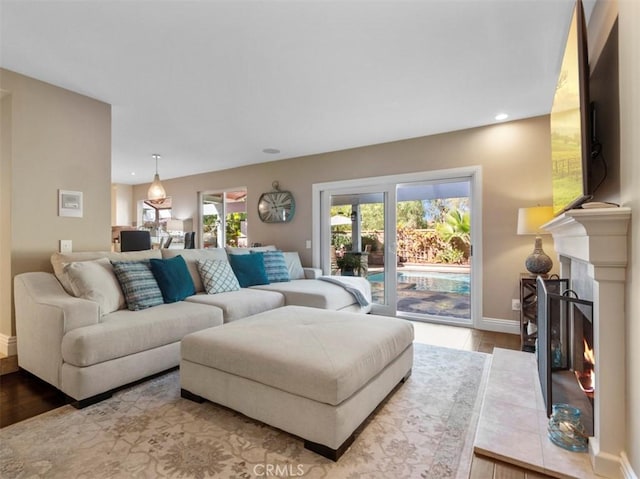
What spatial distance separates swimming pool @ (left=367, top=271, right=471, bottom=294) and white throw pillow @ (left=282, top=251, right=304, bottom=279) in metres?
1.60

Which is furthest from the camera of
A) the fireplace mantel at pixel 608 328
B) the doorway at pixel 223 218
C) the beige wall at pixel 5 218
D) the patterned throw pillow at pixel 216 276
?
the doorway at pixel 223 218

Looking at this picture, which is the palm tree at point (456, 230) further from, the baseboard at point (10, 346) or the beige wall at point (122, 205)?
the beige wall at point (122, 205)

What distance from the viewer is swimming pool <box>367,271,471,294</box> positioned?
201 inches

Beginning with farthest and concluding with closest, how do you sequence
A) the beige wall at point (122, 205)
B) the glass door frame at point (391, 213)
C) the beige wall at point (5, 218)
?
1. the beige wall at point (122, 205)
2. the glass door frame at point (391, 213)
3. the beige wall at point (5, 218)

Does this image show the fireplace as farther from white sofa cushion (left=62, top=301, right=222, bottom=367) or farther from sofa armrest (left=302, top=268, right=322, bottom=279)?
sofa armrest (left=302, top=268, right=322, bottom=279)

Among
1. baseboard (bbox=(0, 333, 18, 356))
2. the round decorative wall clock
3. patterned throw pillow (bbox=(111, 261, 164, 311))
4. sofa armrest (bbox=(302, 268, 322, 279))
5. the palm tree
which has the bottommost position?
baseboard (bbox=(0, 333, 18, 356))

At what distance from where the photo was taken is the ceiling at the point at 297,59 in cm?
189

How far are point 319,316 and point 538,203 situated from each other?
2701 mm

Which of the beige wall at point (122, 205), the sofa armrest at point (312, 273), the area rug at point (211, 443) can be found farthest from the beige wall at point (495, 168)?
the beige wall at point (122, 205)

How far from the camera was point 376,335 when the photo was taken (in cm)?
197

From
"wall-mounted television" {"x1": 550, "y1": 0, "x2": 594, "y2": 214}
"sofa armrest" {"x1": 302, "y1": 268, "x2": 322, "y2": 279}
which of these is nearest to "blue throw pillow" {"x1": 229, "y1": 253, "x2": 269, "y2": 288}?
"sofa armrest" {"x1": 302, "y1": 268, "x2": 322, "y2": 279}

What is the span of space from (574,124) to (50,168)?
3805 millimetres

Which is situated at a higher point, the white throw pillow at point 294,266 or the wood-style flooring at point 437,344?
the white throw pillow at point 294,266

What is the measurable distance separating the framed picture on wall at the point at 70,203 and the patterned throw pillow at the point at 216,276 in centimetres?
118
